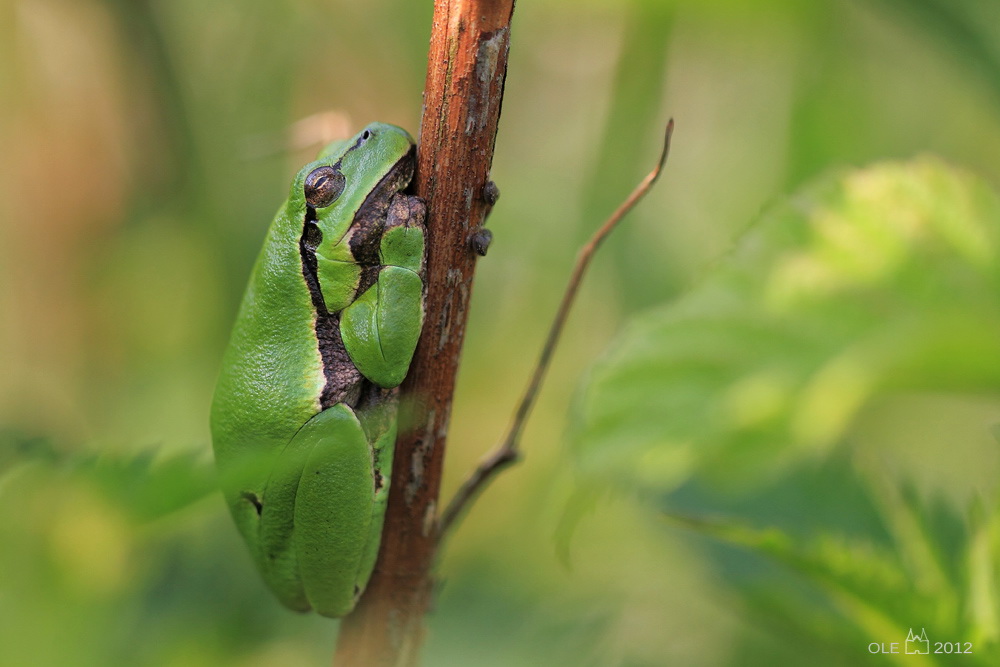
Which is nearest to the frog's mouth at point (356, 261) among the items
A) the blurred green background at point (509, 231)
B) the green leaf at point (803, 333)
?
the blurred green background at point (509, 231)

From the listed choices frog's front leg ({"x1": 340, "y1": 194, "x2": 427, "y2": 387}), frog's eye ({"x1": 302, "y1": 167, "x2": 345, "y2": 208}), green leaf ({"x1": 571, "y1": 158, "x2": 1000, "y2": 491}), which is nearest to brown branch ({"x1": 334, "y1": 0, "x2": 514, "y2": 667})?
frog's front leg ({"x1": 340, "y1": 194, "x2": 427, "y2": 387})

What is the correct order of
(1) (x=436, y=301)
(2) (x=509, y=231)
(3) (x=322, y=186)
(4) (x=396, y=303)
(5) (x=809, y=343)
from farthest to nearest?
(2) (x=509, y=231) < (3) (x=322, y=186) < (4) (x=396, y=303) < (1) (x=436, y=301) < (5) (x=809, y=343)

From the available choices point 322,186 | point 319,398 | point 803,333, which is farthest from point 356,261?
point 803,333

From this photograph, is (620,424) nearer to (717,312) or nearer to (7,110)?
(717,312)

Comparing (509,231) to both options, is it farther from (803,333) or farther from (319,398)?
(803,333)

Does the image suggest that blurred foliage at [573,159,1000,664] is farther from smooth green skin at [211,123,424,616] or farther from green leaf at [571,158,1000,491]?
smooth green skin at [211,123,424,616]

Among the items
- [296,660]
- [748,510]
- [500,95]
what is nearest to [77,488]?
[500,95]

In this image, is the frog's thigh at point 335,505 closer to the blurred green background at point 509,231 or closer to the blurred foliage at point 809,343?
the blurred green background at point 509,231

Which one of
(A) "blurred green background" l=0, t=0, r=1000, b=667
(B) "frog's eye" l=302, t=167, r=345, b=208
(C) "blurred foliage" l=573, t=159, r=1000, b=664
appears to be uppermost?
(C) "blurred foliage" l=573, t=159, r=1000, b=664
